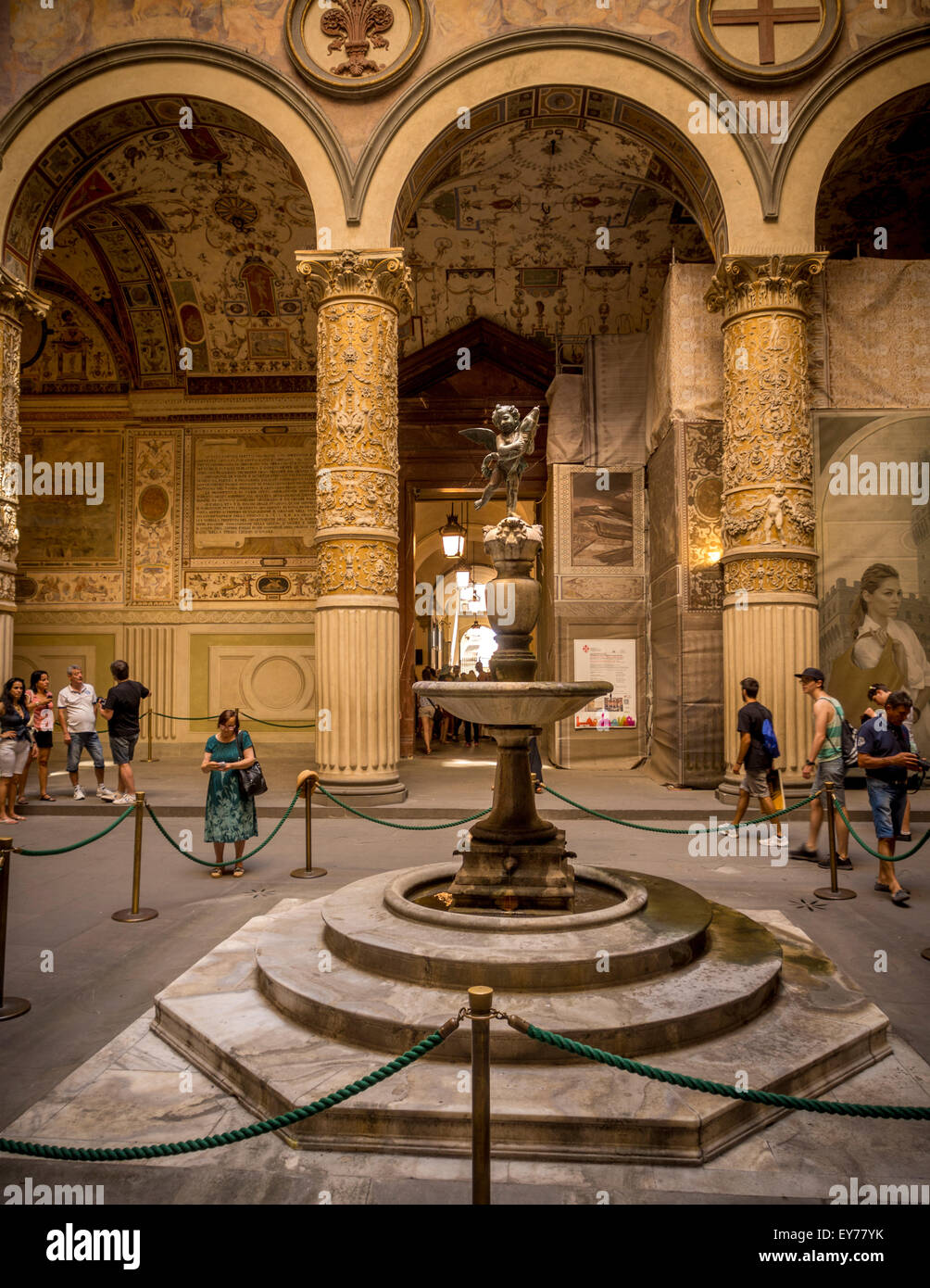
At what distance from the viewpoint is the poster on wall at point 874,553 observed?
36.3 feet

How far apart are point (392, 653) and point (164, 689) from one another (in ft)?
22.7

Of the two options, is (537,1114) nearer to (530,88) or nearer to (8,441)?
(8,441)

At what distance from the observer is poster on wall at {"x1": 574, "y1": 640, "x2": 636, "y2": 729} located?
1365 cm

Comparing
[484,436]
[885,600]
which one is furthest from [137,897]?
[885,600]

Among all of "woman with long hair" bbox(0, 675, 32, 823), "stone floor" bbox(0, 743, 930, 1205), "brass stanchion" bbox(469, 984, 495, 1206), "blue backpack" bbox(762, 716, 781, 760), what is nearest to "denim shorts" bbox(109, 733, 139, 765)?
"stone floor" bbox(0, 743, 930, 1205)

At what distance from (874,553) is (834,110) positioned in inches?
215

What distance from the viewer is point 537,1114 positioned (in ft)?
10.1

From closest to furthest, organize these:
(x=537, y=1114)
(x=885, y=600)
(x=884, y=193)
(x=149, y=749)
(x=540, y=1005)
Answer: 1. (x=537, y=1114)
2. (x=540, y=1005)
3. (x=885, y=600)
4. (x=884, y=193)
5. (x=149, y=749)

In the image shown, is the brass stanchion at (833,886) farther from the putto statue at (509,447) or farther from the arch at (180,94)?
the arch at (180,94)

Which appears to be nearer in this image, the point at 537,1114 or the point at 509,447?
the point at 537,1114

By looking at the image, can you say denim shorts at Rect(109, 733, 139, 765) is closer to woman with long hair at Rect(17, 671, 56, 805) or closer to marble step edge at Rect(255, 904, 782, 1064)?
woman with long hair at Rect(17, 671, 56, 805)

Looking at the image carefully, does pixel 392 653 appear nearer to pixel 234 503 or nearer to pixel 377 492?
pixel 377 492

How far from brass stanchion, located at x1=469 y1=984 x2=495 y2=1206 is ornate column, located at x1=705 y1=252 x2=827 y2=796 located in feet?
27.2

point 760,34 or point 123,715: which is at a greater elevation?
point 760,34
